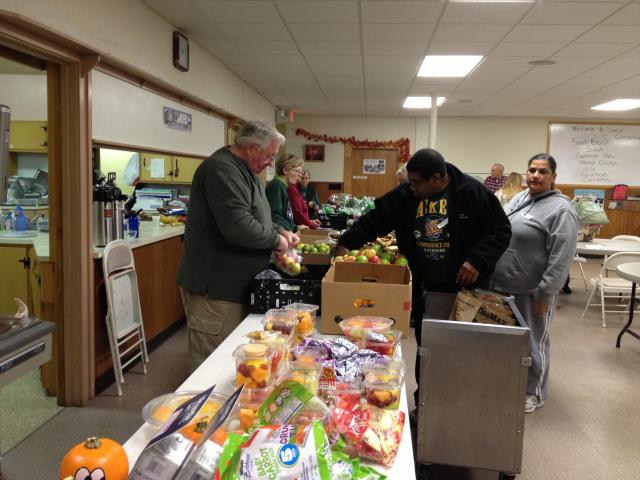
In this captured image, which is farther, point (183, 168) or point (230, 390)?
point (183, 168)

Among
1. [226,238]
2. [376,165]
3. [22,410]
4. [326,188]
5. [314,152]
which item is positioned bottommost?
[22,410]

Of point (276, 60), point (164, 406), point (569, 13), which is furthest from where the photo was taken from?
point (276, 60)

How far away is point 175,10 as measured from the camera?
392 centimetres

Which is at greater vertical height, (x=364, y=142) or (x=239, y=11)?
(x=239, y=11)

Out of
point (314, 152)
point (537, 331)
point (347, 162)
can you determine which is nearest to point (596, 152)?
point (347, 162)

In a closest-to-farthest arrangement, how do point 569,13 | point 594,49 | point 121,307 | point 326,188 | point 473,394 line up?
point 473,394
point 121,307
point 569,13
point 594,49
point 326,188

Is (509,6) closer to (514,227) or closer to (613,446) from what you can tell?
(514,227)

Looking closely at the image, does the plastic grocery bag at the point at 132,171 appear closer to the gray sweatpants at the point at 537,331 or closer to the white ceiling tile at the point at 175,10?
the white ceiling tile at the point at 175,10

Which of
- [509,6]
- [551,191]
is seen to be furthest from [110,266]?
[509,6]

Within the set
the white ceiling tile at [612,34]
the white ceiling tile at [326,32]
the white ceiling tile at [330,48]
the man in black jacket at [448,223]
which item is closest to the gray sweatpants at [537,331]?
the man in black jacket at [448,223]

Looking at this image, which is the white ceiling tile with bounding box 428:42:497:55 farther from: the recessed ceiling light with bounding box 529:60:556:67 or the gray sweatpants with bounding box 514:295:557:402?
the gray sweatpants with bounding box 514:295:557:402

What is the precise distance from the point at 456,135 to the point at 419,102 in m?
2.19

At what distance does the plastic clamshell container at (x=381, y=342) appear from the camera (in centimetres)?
157

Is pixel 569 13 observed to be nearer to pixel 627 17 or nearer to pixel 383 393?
pixel 627 17
